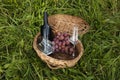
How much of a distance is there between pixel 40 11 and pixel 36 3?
0.12 metres

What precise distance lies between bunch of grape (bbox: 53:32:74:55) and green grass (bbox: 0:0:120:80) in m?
0.16

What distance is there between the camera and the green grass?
7.80 ft

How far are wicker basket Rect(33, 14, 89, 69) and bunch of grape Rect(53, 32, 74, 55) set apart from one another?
0.24ft

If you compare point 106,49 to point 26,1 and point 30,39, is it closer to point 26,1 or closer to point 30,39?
point 30,39

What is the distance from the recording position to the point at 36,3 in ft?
9.64

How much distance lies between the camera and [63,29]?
2.62m

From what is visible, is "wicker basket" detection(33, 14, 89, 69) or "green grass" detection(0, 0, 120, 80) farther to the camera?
"green grass" detection(0, 0, 120, 80)

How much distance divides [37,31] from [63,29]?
25cm

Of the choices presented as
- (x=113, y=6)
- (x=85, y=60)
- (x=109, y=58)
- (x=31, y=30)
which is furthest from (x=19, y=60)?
(x=113, y=6)

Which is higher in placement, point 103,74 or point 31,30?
point 31,30

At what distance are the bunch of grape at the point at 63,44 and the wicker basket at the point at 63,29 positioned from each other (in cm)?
7

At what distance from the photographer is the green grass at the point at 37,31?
238cm

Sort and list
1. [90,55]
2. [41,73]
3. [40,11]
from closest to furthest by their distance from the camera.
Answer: [41,73] → [90,55] → [40,11]

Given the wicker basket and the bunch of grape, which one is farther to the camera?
the bunch of grape
